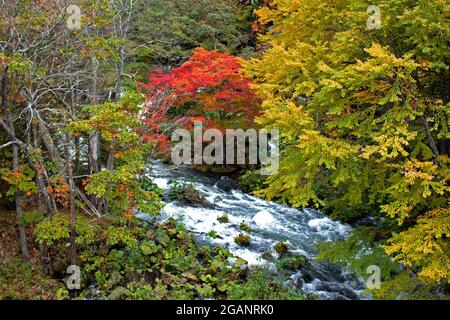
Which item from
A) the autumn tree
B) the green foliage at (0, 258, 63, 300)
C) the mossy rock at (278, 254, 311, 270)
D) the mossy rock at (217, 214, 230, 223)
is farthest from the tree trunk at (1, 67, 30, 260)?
the mossy rock at (278, 254, 311, 270)

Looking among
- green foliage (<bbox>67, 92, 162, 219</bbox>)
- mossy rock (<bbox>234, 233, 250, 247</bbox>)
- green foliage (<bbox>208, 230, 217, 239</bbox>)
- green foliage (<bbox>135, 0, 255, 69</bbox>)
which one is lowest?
mossy rock (<bbox>234, 233, 250, 247</bbox>)

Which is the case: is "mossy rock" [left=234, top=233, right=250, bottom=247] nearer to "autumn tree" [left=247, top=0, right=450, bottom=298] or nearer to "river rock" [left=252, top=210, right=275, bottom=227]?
"river rock" [left=252, top=210, right=275, bottom=227]

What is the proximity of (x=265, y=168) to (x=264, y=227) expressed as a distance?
3.75 metres

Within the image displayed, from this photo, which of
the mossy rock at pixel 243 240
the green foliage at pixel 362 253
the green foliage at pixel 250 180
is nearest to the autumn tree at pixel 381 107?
the green foliage at pixel 362 253

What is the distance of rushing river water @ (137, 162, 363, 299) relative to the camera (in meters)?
10.4

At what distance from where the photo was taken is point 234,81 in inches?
580

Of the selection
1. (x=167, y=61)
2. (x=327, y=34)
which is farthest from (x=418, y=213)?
(x=167, y=61)

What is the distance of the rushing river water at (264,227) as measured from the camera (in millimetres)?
10414

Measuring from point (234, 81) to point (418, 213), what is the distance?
26.8 feet

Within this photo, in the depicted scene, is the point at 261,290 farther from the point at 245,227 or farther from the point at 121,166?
the point at 121,166

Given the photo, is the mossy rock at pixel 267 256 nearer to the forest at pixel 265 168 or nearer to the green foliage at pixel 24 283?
the forest at pixel 265 168

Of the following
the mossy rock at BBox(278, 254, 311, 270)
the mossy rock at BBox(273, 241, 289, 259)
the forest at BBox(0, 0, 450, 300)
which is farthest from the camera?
the mossy rock at BBox(273, 241, 289, 259)

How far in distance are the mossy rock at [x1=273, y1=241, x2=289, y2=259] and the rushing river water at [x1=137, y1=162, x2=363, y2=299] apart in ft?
0.57
